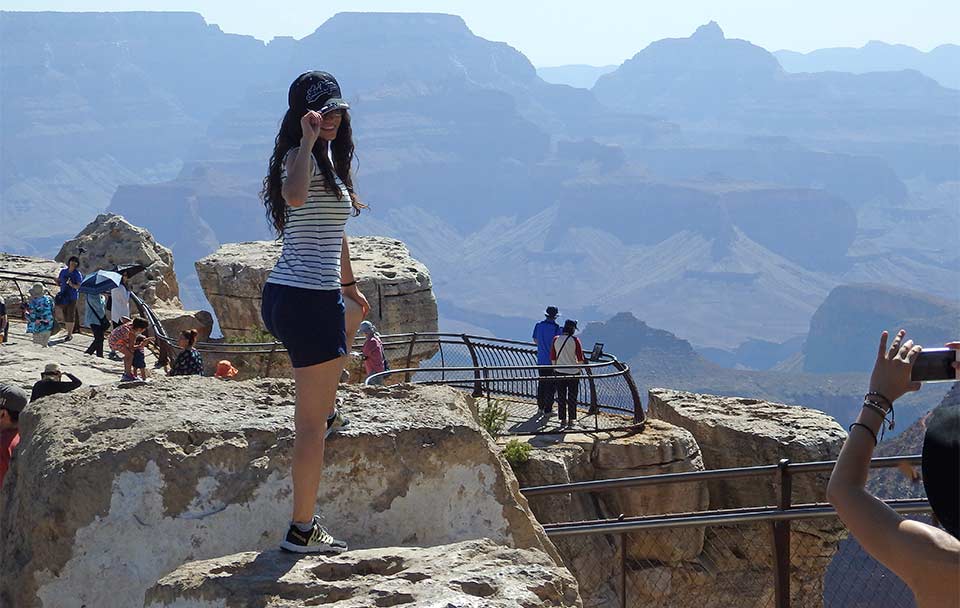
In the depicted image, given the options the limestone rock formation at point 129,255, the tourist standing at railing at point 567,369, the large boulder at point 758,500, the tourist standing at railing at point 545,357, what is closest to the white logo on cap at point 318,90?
the tourist standing at railing at point 567,369

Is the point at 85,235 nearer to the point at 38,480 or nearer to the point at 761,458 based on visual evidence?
the point at 761,458

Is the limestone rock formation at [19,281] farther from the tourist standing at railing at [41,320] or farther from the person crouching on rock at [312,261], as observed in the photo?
the person crouching on rock at [312,261]

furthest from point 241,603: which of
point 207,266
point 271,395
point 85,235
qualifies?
point 85,235

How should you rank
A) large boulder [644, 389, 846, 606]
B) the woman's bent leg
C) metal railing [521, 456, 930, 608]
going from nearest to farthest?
the woman's bent leg, metal railing [521, 456, 930, 608], large boulder [644, 389, 846, 606]

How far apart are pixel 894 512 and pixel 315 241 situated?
101 inches

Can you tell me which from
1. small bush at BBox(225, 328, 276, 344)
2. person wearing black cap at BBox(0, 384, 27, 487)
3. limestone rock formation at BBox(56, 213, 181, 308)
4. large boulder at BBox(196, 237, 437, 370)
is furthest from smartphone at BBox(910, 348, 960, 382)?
limestone rock formation at BBox(56, 213, 181, 308)

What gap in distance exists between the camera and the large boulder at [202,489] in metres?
4.67

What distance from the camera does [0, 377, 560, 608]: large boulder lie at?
4.67 m

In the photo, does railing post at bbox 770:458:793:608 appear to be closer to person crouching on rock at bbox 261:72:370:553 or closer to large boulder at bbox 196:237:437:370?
person crouching on rock at bbox 261:72:370:553

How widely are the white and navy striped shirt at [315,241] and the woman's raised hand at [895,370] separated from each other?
7.54 ft

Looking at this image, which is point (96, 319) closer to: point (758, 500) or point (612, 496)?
point (612, 496)

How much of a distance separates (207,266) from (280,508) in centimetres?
1897

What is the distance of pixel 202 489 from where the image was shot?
4746 mm

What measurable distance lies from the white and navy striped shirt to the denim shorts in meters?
0.04
